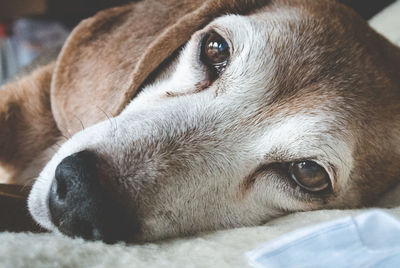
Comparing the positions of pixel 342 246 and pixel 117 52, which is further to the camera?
pixel 117 52

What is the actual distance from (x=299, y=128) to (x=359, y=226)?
2.32 ft

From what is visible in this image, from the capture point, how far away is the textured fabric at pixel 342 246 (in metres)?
0.83

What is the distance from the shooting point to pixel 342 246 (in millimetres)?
842

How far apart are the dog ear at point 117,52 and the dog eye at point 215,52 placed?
16cm

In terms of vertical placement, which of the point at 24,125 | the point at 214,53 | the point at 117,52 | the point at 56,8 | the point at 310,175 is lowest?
the point at 24,125

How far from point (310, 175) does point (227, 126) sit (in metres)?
0.38

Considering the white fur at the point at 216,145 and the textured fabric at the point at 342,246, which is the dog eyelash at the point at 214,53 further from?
the textured fabric at the point at 342,246

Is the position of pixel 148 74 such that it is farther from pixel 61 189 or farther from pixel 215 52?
pixel 61 189

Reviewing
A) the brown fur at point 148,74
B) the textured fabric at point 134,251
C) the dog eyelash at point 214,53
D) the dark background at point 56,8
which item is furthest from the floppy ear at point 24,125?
the dark background at point 56,8

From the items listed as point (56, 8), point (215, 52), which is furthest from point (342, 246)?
point (56, 8)

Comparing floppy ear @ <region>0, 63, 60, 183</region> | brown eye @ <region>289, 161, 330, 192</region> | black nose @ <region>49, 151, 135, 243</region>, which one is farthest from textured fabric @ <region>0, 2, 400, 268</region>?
floppy ear @ <region>0, 63, 60, 183</region>

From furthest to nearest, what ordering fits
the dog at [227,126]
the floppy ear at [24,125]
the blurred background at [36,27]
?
the blurred background at [36,27] < the floppy ear at [24,125] < the dog at [227,126]

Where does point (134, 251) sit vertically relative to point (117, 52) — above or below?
below

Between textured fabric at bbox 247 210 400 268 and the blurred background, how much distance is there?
15.5 feet
